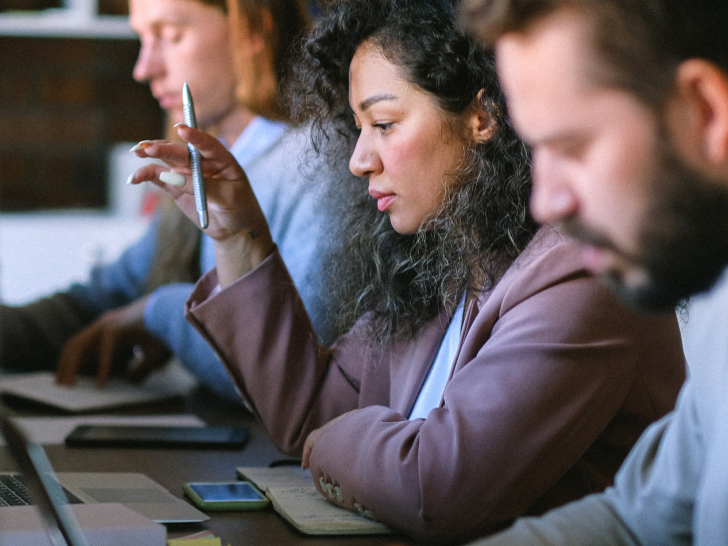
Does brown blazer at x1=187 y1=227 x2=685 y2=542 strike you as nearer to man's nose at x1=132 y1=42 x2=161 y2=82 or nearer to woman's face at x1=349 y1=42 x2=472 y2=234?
woman's face at x1=349 y1=42 x2=472 y2=234

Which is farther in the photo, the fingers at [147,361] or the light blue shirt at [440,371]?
the fingers at [147,361]

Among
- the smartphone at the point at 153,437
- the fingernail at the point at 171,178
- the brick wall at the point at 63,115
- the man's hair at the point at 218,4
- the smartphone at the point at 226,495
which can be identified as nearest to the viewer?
the smartphone at the point at 226,495

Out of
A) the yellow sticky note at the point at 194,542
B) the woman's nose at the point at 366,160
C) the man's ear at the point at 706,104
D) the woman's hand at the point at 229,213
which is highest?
the man's ear at the point at 706,104

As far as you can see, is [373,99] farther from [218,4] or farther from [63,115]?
[63,115]

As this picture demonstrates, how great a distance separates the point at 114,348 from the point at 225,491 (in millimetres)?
766

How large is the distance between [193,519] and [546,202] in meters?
0.51

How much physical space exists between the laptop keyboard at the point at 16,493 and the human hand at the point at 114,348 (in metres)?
0.67

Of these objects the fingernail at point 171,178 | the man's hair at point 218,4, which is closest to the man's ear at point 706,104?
the fingernail at point 171,178

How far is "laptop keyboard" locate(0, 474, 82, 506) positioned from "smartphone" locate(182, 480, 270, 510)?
0.41 feet

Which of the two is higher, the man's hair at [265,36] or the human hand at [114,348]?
the man's hair at [265,36]

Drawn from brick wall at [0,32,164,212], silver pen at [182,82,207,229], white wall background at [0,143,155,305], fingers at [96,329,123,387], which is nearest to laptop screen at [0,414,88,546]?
silver pen at [182,82,207,229]

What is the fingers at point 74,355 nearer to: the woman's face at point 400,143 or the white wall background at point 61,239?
the woman's face at point 400,143

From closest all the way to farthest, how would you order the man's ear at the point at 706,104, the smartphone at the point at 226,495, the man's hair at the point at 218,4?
the man's ear at the point at 706,104, the smartphone at the point at 226,495, the man's hair at the point at 218,4

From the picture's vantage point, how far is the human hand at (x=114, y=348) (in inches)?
62.5
